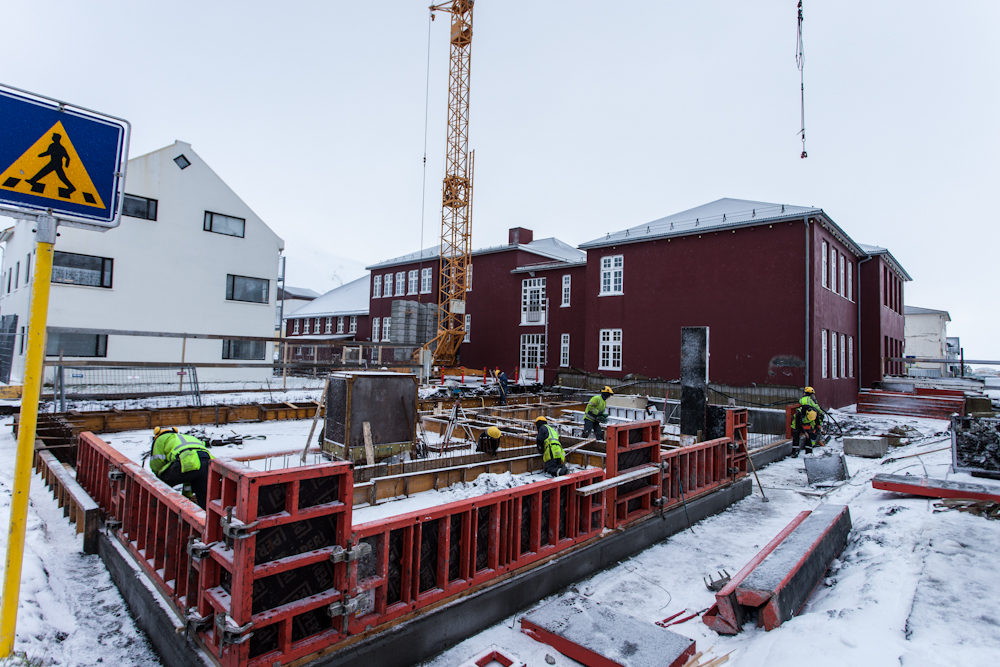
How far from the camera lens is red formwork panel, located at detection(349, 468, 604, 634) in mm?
4207

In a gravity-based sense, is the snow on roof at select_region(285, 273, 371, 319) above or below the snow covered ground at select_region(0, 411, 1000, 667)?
above

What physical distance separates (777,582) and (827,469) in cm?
717

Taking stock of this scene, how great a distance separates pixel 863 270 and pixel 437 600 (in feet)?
102

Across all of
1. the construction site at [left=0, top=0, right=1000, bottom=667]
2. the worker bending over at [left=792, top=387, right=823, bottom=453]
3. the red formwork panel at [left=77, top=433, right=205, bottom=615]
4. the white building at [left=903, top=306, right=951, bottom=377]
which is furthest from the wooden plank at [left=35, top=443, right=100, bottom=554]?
the white building at [left=903, top=306, right=951, bottom=377]

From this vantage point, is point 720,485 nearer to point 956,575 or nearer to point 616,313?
point 956,575

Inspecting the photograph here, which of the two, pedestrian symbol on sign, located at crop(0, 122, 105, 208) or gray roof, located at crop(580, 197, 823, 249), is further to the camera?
gray roof, located at crop(580, 197, 823, 249)

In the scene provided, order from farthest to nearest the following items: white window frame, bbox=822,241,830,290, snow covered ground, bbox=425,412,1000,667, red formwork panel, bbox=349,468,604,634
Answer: white window frame, bbox=822,241,830,290
red formwork panel, bbox=349,468,604,634
snow covered ground, bbox=425,412,1000,667

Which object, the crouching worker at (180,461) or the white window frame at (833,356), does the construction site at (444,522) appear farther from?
the white window frame at (833,356)

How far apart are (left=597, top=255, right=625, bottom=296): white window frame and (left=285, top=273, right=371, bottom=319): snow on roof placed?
935 inches

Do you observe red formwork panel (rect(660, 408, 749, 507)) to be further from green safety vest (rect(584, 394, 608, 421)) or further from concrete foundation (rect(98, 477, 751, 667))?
green safety vest (rect(584, 394, 608, 421))

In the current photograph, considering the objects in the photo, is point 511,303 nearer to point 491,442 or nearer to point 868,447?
point 868,447

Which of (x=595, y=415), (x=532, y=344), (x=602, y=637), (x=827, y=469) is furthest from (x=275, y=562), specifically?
(x=532, y=344)

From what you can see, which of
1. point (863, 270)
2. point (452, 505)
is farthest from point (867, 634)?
point (863, 270)

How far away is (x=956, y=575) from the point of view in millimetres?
5055
